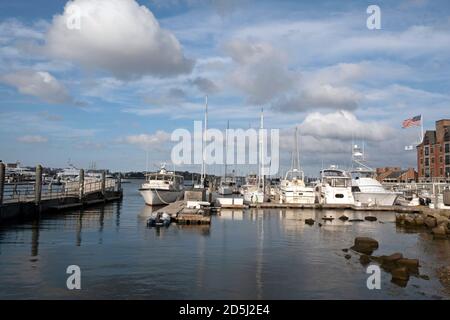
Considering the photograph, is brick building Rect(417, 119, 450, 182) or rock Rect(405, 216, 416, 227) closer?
rock Rect(405, 216, 416, 227)

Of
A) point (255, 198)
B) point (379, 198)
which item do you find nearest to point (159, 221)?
point (255, 198)

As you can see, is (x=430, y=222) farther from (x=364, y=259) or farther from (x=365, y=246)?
(x=364, y=259)

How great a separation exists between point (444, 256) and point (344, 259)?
7.46 meters

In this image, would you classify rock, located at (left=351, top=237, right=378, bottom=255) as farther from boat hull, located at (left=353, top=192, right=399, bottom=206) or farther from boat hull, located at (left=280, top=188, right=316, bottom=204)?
boat hull, located at (left=353, top=192, right=399, bottom=206)

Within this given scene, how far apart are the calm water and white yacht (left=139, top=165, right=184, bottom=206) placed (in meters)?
25.5

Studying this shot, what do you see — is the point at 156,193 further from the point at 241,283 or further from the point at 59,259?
the point at 241,283

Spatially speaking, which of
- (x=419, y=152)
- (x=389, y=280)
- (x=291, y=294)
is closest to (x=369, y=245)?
(x=389, y=280)

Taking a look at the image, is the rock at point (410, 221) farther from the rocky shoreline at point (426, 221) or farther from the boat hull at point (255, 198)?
the boat hull at point (255, 198)

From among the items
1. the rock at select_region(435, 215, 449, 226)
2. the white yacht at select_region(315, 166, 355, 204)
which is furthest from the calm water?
the white yacht at select_region(315, 166, 355, 204)

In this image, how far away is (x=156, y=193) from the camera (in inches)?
2707

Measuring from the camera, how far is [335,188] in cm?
7175

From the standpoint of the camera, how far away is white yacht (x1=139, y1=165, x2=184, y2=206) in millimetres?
68875

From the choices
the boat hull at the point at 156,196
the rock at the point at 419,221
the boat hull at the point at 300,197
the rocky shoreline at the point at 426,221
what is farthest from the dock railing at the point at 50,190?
the rock at the point at 419,221

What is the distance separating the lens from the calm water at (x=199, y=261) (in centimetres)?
1841
